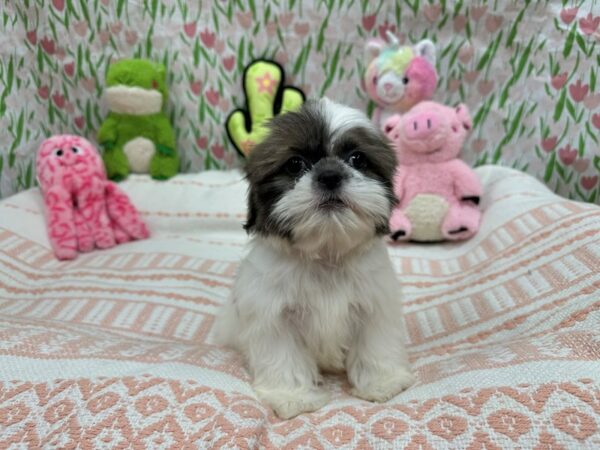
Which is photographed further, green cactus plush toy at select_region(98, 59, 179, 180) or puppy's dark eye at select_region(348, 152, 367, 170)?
green cactus plush toy at select_region(98, 59, 179, 180)

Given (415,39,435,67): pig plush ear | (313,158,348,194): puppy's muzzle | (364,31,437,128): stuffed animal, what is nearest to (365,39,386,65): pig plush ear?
(364,31,437,128): stuffed animal

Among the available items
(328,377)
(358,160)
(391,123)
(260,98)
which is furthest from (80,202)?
(358,160)

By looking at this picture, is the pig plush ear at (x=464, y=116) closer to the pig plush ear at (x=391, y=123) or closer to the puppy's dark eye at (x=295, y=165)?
the pig plush ear at (x=391, y=123)

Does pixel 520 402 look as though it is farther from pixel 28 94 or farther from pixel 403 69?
pixel 28 94

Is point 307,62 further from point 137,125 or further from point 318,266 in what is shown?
point 318,266

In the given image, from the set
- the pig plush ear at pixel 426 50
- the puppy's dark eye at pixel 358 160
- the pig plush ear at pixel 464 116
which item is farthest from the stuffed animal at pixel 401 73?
the puppy's dark eye at pixel 358 160

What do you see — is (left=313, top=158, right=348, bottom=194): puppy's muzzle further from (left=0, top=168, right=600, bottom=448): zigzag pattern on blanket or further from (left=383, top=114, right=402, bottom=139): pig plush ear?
(left=383, top=114, right=402, bottom=139): pig plush ear

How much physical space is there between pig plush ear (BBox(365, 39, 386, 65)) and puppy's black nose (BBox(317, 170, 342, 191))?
202 centimetres

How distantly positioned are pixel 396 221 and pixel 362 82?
100 cm

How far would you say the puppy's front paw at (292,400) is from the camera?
5.06ft

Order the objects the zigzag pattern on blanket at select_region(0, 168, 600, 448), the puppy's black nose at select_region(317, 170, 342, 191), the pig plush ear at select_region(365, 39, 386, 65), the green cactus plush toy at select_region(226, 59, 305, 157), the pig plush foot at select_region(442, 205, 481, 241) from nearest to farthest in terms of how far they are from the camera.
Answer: the zigzag pattern on blanket at select_region(0, 168, 600, 448), the puppy's black nose at select_region(317, 170, 342, 191), the pig plush foot at select_region(442, 205, 481, 241), the pig plush ear at select_region(365, 39, 386, 65), the green cactus plush toy at select_region(226, 59, 305, 157)

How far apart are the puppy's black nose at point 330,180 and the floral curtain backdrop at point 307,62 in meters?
2.15

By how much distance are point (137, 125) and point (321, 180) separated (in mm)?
2495

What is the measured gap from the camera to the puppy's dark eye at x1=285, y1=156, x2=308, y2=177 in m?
1.54
